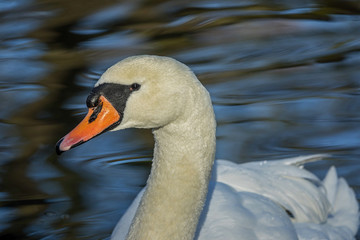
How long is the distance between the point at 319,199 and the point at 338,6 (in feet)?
14.7

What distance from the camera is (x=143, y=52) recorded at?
24.4 feet

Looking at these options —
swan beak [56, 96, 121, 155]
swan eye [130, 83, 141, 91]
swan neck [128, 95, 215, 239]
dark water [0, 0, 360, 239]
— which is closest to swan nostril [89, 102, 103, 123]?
swan beak [56, 96, 121, 155]

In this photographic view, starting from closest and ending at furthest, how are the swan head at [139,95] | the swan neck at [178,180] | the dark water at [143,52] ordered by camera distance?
the swan head at [139,95], the swan neck at [178,180], the dark water at [143,52]

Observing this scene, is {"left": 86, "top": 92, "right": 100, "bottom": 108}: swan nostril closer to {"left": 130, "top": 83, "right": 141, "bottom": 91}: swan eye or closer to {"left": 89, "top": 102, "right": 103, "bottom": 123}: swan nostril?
{"left": 89, "top": 102, "right": 103, "bottom": 123}: swan nostril

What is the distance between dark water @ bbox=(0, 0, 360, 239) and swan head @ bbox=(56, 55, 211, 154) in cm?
184

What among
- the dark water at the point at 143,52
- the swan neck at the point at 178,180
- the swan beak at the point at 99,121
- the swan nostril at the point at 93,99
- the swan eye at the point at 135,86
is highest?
the swan eye at the point at 135,86

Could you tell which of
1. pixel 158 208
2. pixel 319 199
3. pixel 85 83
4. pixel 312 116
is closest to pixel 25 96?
pixel 85 83

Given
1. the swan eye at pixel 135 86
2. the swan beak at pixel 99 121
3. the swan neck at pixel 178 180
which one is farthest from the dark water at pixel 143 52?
the swan eye at pixel 135 86

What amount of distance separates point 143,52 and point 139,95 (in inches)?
179

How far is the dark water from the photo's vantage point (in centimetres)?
512

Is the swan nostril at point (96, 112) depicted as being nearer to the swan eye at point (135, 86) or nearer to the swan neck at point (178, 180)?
the swan eye at point (135, 86)

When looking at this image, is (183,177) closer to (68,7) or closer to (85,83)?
(85,83)

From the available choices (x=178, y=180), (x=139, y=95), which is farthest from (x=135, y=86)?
(x=178, y=180)

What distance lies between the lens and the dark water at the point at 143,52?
5117 millimetres
